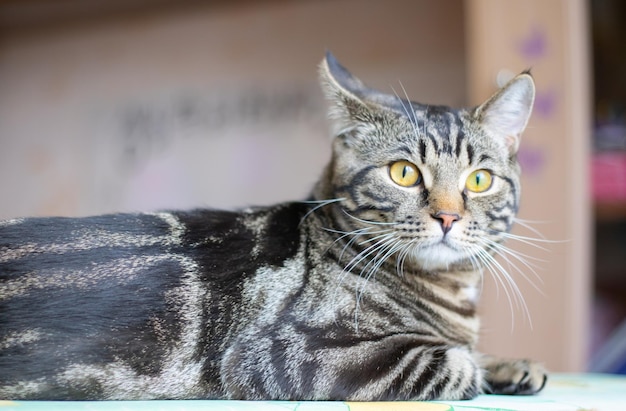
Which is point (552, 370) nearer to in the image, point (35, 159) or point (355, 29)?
point (355, 29)

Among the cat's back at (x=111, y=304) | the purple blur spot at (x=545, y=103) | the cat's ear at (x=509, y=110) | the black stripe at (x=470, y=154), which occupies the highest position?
the purple blur spot at (x=545, y=103)

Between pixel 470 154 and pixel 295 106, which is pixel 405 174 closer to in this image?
pixel 470 154

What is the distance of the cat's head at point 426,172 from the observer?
3.27 ft

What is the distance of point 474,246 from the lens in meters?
1.02

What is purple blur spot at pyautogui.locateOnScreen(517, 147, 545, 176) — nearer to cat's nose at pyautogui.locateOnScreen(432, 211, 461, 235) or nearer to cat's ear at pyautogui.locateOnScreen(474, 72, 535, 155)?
cat's ear at pyautogui.locateOnScreen(474, 72, 535, 155)

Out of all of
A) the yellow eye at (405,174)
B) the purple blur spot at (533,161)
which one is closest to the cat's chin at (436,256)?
the yellow eye at (405,174)

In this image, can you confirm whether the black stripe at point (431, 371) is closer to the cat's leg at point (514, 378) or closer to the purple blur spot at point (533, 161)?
the cat's leg at point (514, 378)

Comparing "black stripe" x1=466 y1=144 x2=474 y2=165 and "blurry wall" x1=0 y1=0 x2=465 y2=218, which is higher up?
"blurry wall" x1=0 y1=0 x2=465 y2=218

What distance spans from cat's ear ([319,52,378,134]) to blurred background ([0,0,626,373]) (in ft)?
2.34

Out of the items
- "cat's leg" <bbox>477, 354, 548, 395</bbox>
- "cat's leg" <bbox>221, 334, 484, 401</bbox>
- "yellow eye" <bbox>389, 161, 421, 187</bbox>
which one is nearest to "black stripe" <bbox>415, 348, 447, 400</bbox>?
"cat's leg" <bbox>221, 334, 484, 401</bbox>

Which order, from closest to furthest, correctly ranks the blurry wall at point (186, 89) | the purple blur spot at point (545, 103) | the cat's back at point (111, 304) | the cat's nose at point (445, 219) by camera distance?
the cat's back at point (111, 304)
the cat's nose at point (445, 219)
the purple blur spot at point (545, 103)
the blurry wall at point (186, 89)

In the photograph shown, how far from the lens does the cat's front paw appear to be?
1.01 m

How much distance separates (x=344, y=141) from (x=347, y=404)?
47 cm

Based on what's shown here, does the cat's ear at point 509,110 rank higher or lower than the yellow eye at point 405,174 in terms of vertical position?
higher
